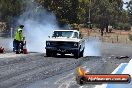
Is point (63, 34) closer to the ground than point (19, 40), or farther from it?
farther from it

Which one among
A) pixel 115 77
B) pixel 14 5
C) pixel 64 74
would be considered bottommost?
pixel 64 74

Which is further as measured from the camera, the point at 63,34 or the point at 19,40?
the point at 19,40

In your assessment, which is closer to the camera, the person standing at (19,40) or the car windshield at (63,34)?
the car windshield at (63,34)

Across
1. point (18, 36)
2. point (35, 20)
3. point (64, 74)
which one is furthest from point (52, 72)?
point (35, 20)

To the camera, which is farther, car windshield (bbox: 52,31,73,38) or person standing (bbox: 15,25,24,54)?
person standing (bbox: 15,25,24,54)

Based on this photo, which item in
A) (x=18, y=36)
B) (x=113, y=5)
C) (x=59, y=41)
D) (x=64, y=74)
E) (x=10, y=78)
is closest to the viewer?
(x=10, y=78)

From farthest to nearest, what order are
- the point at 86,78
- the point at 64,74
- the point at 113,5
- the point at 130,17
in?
the point at 130,17 → the point at 113,5 → the point at 64,74 → the point at 86,78

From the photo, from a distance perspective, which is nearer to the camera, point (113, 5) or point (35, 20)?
point (35, 20)

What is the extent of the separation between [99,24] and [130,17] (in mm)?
47337

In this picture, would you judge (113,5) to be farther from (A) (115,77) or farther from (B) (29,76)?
(A) (115,77)

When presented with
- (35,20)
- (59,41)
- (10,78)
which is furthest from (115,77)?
(35,20)

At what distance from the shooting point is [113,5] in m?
95.7

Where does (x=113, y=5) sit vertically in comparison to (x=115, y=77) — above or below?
above

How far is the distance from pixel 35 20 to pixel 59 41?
33.6m
